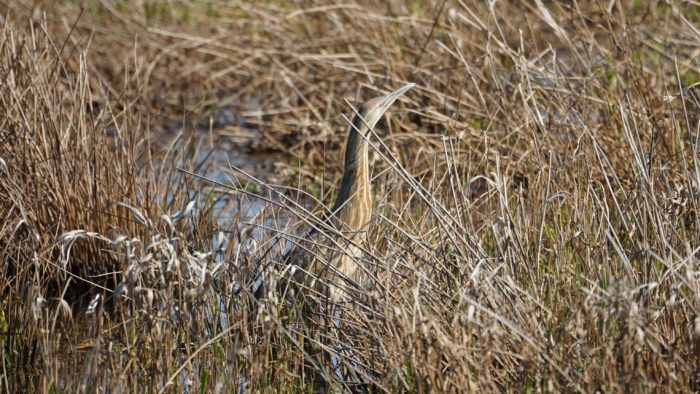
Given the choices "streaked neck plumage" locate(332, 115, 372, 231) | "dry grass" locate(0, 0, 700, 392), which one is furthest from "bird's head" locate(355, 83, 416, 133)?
"dry grass" locate(0, 0, 700, 392)

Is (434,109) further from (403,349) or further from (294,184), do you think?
(403,349)

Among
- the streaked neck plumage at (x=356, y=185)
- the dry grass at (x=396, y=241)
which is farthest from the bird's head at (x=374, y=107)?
the dry grass at (x=396, y=241)

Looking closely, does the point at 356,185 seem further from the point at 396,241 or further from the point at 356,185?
the point at 396,241

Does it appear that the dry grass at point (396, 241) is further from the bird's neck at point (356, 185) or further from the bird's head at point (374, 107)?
the bird's head at point (374, 107)

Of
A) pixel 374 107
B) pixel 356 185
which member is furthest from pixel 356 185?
pixel 374 107

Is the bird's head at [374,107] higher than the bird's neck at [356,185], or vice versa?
the bird's head at [374,107]

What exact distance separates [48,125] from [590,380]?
114 inches

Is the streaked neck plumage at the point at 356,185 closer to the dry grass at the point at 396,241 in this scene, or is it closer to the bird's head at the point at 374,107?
the bird's head at the point at 374,107

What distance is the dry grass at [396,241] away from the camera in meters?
3.47

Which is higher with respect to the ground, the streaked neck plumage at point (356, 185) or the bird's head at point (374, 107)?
the bird's head at point (374, 107)

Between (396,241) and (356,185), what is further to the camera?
(356,185)

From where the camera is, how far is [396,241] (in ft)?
15.0

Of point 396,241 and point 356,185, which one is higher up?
point 356,185

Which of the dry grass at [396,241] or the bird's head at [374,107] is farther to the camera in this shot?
the bird's head at [374,107]
